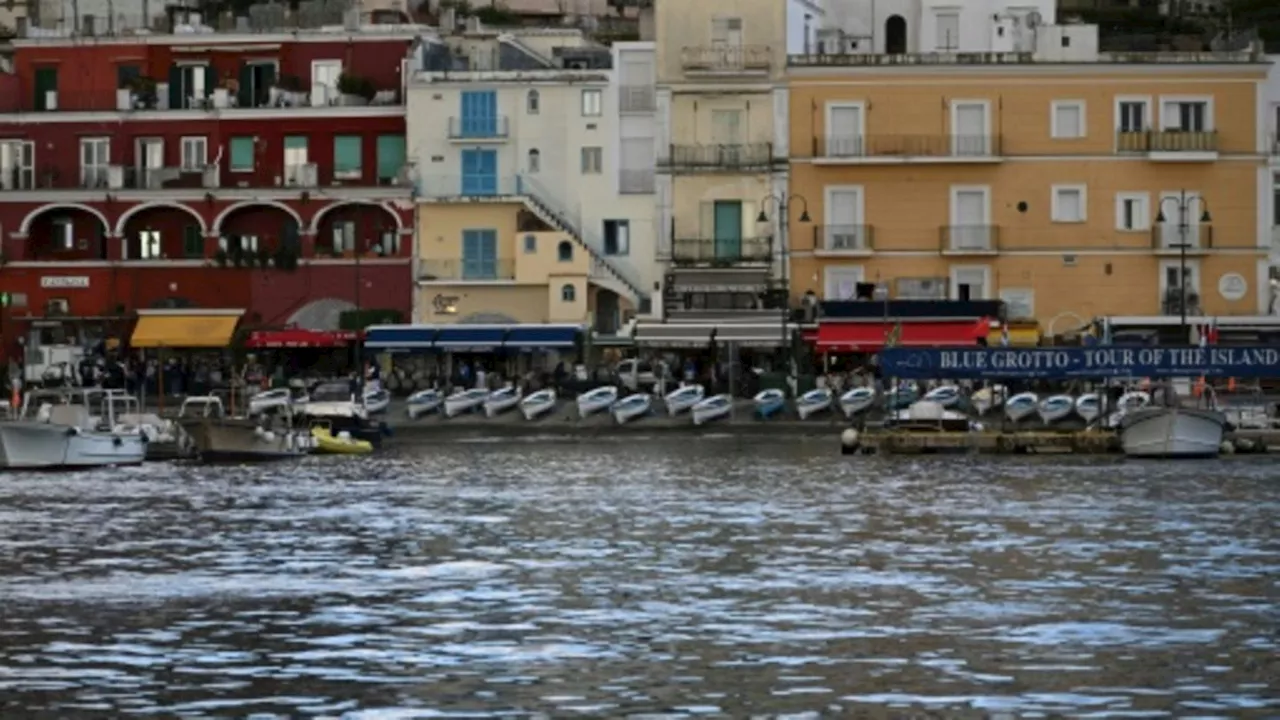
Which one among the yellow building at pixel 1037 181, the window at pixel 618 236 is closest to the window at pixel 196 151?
the window at pixel 618 236

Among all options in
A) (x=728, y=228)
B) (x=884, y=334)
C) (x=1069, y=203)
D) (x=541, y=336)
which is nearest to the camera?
(x=884, y=334)

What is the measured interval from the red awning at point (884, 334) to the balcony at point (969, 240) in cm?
386

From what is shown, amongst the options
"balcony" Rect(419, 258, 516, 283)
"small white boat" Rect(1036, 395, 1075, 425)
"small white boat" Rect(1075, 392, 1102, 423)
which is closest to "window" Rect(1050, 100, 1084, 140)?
"small white boat" Rect(1075, 392, 1102, 423)

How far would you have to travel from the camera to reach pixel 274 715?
32719 mm

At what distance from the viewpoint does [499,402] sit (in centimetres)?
9981

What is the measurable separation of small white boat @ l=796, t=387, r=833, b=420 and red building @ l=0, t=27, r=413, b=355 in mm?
18219

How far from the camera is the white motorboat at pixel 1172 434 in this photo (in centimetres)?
8162

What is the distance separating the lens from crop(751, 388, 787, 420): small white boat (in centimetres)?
9675

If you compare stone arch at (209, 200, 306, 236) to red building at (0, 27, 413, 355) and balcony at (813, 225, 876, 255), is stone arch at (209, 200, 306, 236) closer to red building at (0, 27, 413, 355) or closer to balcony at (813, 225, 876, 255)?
red building at (0, 27, 413, 355)

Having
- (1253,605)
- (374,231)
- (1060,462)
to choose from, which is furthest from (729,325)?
(1253,605)

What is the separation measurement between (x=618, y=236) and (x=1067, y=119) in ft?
50.9

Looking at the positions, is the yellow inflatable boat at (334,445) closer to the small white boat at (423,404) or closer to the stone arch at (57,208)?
the small white boat at (423,404)

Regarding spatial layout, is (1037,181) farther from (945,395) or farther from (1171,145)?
(945,395)

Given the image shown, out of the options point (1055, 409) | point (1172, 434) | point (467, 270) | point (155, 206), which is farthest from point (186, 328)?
point (1172, 434)
